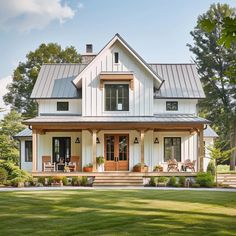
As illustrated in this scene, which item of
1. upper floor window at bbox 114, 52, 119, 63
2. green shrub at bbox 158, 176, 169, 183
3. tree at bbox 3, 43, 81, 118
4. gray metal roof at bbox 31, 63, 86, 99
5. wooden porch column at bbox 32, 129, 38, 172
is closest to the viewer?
green shrub at bbox 158, 176, 169, 183

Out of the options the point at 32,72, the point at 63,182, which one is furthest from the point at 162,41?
the point at 32,72

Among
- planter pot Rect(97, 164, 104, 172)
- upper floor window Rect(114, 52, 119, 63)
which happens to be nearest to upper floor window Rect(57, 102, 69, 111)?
upper floor window Rect(114, 52, 119, 63)

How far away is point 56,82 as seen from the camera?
26391mm

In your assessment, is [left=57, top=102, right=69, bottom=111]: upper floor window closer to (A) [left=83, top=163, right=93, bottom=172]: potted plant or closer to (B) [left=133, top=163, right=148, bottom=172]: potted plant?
(A) [left=83, top=163, right=93, bottom=172]: potted plant

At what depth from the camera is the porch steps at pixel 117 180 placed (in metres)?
21.0

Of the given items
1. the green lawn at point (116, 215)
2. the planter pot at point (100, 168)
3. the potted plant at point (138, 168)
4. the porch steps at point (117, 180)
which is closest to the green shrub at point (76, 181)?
the porch steps at point (117, 180)

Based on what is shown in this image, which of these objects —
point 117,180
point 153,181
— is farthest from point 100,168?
point 153,181

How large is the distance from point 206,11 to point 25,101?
22891 millimetres

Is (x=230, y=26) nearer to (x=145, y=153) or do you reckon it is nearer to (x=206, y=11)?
(x=145, y=153)

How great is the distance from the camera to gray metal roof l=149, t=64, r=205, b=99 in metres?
25.0

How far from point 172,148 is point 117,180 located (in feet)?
16.0

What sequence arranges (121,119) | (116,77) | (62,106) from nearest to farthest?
(121,119)
(116,77)
(62,106)

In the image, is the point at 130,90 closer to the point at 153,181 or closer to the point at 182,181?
the point at 153,181

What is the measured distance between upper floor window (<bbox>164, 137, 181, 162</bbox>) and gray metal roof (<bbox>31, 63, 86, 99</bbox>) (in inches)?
241
